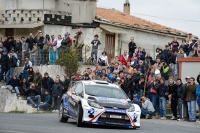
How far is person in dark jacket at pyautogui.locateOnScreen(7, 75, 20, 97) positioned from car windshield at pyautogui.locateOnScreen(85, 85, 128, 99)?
12104 mm

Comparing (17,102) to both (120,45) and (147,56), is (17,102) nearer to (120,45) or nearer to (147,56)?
(147,56)

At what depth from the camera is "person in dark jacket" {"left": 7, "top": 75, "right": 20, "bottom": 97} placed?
3406 centimetres

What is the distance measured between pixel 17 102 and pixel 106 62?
17.9ft

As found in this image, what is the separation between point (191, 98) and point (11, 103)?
11.6 metres

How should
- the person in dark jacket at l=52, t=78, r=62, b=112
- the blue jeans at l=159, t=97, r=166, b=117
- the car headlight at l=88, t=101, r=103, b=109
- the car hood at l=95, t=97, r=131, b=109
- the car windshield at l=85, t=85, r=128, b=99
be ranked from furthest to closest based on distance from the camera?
the person in dark jacket at l=52, t=78, r=62, b=112, the blue jeans at l=159, t=97, r=166, b=117, the car windshield at l=85, t=85, r=128, b=99, the car hood at l=95, t=97, r=131, b=109, the car headlight at l=88, t=101, r=103, b=109

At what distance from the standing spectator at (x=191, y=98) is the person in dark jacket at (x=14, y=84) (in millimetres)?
10714

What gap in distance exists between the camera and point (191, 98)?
27.0 m

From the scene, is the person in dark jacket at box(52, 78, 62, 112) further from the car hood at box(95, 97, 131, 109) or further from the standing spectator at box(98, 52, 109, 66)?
the car hood at box(95, 97, 131, 109)

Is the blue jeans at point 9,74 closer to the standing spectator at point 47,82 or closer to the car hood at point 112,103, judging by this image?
the standing spectator at point 47,82

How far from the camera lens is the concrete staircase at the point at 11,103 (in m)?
33.4

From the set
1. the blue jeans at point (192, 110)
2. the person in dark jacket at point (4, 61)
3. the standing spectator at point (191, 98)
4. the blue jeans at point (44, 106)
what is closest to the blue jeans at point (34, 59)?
the person in dark jacket at point (4, 61)

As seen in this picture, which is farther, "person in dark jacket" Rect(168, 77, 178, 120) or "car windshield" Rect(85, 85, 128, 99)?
"person in dark jacket" Rect(168, 77, 178, 120)

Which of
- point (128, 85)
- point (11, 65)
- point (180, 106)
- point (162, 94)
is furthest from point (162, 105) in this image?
point (11, 65)

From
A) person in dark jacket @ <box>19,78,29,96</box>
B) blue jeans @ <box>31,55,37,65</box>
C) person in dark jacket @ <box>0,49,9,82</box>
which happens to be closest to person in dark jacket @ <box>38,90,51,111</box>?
person in dark jacket @ <box>19,78,29,96</box>
